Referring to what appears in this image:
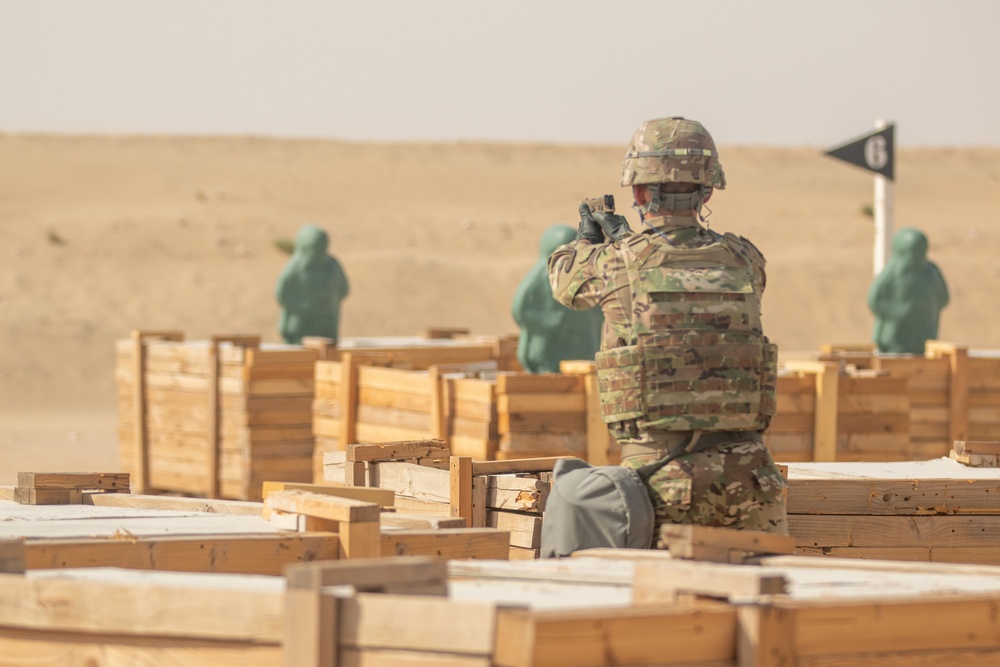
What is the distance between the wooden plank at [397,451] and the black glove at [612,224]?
200cm

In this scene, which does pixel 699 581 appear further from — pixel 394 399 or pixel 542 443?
pixel 394 399

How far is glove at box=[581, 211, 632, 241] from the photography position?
19.8 ft

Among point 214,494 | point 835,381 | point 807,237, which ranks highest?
point 807,237

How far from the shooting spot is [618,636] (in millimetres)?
4008

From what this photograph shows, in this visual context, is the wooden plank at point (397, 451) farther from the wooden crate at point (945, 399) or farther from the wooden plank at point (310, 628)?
the wooden crate at point (945, 399)

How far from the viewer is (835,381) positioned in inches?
519

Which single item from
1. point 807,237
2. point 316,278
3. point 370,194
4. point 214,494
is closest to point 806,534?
point 214,494

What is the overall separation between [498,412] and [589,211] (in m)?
6.64

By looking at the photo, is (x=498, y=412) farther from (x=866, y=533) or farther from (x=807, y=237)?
(x=807, y=237)

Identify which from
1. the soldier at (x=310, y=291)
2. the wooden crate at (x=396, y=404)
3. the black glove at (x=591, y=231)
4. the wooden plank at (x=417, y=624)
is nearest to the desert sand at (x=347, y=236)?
the soldier at (x=310, y=291)

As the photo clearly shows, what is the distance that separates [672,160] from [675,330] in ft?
1.97

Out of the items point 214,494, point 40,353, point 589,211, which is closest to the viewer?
point 589,211

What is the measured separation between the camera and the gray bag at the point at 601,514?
5766 mm

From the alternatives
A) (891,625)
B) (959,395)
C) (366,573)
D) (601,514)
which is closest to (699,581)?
(891,625)
